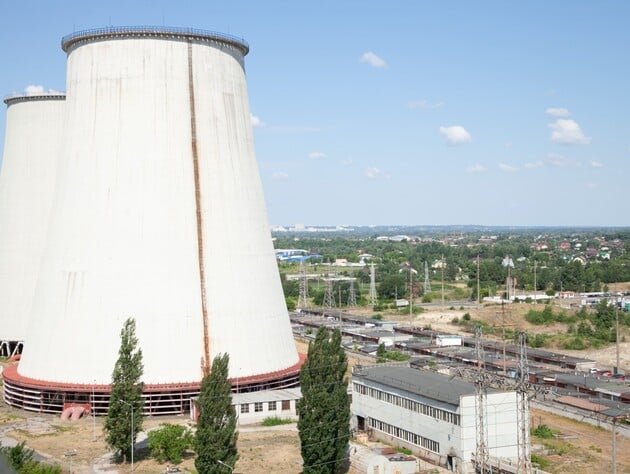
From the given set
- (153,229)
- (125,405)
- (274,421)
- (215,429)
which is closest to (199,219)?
(153,229)

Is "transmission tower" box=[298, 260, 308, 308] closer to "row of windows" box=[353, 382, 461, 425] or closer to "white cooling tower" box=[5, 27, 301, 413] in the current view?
"white cooling tower" box=[5, 27, 301, 413]

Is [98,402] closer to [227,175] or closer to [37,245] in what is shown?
[227,175]

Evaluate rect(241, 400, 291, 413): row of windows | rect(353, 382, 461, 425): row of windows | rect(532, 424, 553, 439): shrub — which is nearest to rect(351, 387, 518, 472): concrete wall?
rect(353, 382, 461, 425): row of windows

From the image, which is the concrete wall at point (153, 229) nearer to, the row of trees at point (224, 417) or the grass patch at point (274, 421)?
the grass patch at point (274, 421)

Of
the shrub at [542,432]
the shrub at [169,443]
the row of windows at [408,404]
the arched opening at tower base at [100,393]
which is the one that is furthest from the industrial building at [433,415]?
the shrub at [169,443]

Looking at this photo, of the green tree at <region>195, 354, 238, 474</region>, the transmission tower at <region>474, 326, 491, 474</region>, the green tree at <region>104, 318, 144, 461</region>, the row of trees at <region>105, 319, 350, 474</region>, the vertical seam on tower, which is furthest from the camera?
the vertical seam on tower

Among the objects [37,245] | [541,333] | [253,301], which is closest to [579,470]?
[253,301]
